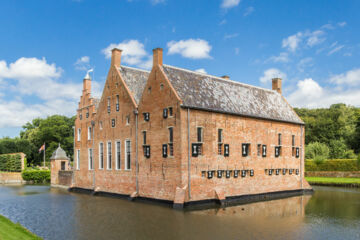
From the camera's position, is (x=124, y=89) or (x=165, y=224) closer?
(x=165, y=224)

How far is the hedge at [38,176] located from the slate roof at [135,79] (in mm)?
30182

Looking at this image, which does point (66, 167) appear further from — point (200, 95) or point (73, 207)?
point (200, 95)

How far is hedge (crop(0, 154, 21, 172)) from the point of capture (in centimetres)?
6279

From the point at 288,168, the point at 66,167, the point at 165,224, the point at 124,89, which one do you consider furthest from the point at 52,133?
the point at 165,224

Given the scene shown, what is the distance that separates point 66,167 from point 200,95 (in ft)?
94.6

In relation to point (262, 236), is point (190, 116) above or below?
above

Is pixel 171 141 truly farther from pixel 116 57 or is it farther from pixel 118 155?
pixel 116 57

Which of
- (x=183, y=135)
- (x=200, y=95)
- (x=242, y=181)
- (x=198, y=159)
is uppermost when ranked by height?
(x=200, y=95)

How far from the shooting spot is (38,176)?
2202 inches

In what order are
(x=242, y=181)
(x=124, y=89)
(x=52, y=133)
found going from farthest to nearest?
(x=52, y=133) < (x=124, y=89) < (x=242, y=181)

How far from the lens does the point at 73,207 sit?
85.9ft

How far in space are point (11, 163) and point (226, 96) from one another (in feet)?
163

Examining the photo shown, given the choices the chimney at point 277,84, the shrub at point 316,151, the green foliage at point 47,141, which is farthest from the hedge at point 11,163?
the shrub at point 316,151

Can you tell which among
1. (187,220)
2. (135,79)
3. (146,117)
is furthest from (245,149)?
(135,79)
